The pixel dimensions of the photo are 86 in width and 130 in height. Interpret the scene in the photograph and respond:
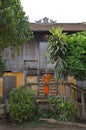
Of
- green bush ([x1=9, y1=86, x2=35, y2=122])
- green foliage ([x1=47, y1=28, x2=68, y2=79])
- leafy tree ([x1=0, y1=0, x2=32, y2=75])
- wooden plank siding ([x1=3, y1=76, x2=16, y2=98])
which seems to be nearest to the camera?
leafy tree ([x1=0, y1=0, x2=32, y2=75])

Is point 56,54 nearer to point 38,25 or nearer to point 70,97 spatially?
point 70,97

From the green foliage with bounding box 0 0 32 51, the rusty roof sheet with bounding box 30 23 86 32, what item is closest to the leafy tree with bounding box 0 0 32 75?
the green foliage with bounding box 0 0 32 51

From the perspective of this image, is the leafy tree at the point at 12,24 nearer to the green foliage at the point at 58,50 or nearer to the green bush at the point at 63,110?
the green foliage at the point at 58,50

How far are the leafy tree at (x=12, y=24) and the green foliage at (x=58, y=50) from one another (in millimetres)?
1449

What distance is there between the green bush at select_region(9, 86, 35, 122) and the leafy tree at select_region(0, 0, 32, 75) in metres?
2.46

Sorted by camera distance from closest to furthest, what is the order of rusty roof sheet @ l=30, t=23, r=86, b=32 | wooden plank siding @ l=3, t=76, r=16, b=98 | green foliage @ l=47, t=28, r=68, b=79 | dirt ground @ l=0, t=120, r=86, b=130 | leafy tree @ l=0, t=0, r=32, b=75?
leafy tree @ l=0, t=0, r=32, b=75 < dirt ground @ l=0, t=120, r=86, b=130 < green foliage @ l=47, t=28, r=68, b=79 < rusty roof sheet @ l=30, t=23, r=86, b=32 < wooden plank siding @ l=3, t=76, r=16, b=98

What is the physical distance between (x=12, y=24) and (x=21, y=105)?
14.4 feet

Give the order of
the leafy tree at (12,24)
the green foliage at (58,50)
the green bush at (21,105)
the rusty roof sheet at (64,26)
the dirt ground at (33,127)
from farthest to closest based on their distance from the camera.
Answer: the rusty roof sheet at (64,26)
the green foliage at (58,50)
the green bush at (21,105)
the dirt ground at (33,127)
the leafy tree at (12,24)

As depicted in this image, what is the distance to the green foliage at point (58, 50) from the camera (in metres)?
15.3

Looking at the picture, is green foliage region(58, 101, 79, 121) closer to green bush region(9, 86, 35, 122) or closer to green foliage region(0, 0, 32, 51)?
green bush region(9, 86, 35, 122)

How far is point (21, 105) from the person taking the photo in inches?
595

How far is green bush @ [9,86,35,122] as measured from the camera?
→ 592 inches

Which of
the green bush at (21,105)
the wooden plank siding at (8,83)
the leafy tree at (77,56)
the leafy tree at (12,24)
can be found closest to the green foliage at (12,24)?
the leafy tree at (12,24)

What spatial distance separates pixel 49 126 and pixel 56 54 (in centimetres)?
361
